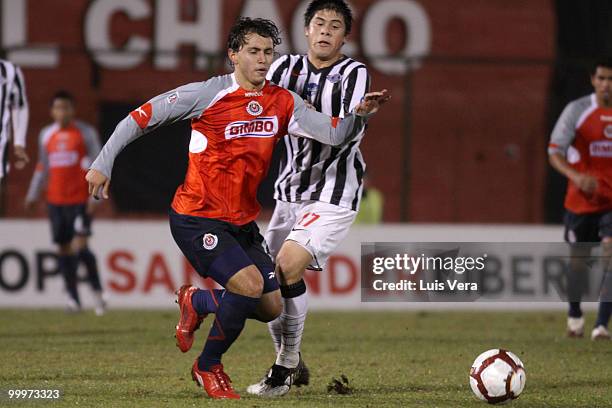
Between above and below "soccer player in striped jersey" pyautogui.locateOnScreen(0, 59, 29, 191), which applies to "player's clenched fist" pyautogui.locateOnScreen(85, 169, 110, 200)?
above

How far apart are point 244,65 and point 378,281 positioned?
14.8 feet

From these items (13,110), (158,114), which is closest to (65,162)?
(13,110)

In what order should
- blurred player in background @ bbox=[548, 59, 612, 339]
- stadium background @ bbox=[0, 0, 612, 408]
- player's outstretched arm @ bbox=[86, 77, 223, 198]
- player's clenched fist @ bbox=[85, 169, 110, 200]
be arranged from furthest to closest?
1. blurred player in background @ bbox=[548, 59, 612, 339]
2. stadium background @ bbox=[0, 0, 612, 408]
3. player's outstretched arm @ bbox=[86, 77, 223, 198]
4. player's clenched fist @ bbox=[85, 169, 110, 200]

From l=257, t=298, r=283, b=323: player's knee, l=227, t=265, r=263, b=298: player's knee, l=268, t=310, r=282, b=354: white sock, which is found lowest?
l=268, t=310, r=282, b=354: white sock

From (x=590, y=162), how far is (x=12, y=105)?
16.0 ft

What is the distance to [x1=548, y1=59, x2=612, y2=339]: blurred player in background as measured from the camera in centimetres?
1094

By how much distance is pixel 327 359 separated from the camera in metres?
9.41

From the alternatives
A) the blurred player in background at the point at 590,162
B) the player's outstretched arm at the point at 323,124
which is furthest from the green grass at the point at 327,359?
the player's outstretched arm at the point at 323,124

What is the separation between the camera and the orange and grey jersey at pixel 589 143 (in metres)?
10.9

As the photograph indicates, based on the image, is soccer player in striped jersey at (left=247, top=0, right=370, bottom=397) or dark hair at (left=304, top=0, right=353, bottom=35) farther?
dark hair at (left=304, top=0, right=353, bottom=35)

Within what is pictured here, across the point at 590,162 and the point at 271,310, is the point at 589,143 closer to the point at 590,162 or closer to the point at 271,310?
the point at 590,162

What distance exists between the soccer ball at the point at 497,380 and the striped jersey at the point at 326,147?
1308 millimetres

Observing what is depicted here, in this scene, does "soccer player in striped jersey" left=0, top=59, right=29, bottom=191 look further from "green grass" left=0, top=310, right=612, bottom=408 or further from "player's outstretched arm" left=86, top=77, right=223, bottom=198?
"player's outstretched arm" left=86, top=77, right=223, bottom=198

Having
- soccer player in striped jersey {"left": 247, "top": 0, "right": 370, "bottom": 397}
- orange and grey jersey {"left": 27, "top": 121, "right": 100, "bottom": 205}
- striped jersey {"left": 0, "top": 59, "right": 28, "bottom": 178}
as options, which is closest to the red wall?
orange and grey jersey {"left": 27, "top": 121, "right": 100, "bottom": 205}
